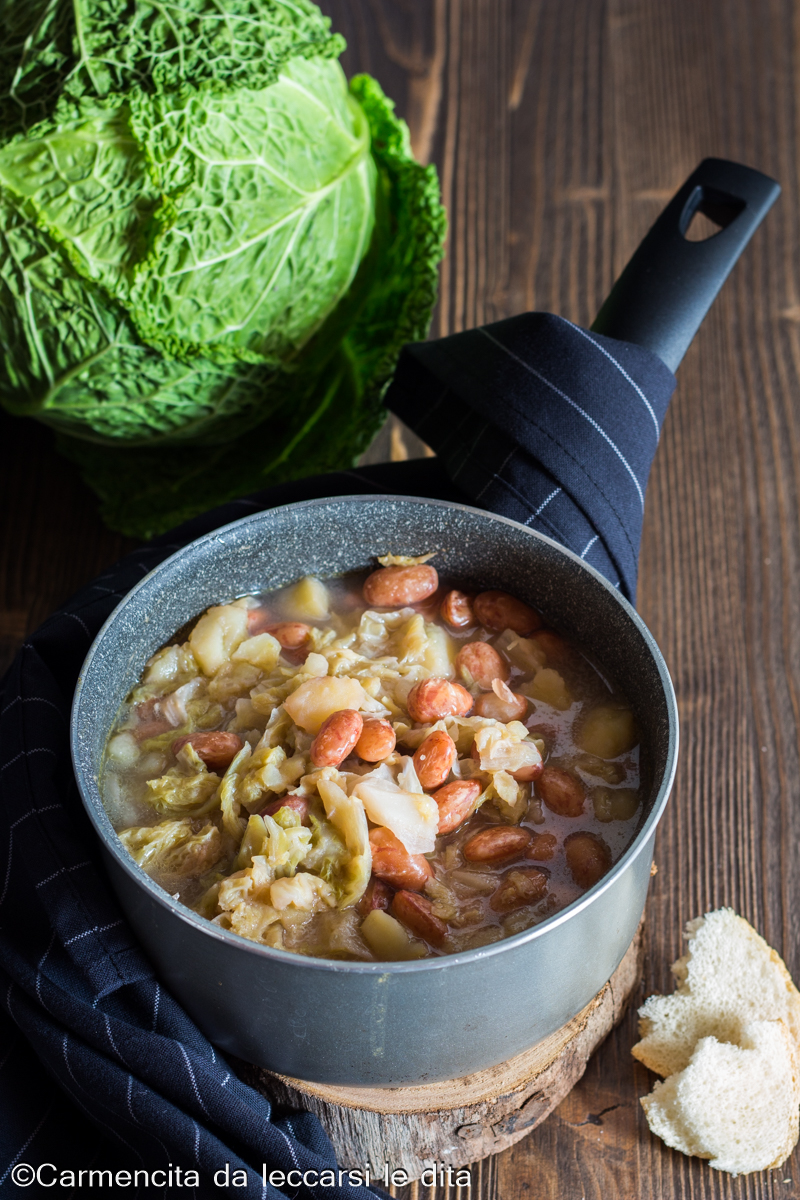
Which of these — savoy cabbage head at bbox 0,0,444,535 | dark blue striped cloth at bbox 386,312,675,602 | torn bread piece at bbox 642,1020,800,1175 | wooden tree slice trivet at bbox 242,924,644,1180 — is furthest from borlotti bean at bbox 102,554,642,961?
savoy cabbage head at bbox 0,0,444,535

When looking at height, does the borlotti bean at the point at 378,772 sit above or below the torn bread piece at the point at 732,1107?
above

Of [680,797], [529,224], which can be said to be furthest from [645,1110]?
[529,224]

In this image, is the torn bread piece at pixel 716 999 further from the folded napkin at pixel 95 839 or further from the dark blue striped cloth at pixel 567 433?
the dark blue striped cloth at pixel 567 433

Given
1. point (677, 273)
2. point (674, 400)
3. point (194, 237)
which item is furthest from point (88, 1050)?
point (674, 400)

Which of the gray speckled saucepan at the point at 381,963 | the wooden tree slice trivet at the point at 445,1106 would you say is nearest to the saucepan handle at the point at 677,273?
the gray speckled saucepan at the point at 381,963

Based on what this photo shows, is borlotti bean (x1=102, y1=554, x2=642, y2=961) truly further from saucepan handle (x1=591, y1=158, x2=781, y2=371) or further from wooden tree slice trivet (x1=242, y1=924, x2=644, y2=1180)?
saucepan handle (x1=591, y1=158, x2=781, y2=371)

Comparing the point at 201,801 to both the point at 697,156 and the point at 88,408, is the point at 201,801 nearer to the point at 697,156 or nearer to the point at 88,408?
the point at 88,408
